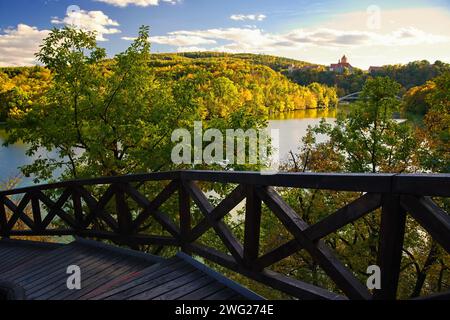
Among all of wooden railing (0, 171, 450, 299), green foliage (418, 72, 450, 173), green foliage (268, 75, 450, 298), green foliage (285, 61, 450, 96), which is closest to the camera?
wooden railing (0, 171, 450, 299)

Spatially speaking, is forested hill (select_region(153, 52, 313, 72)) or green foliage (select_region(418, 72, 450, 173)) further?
forested hill (select_region(153, 52, 313, 72))

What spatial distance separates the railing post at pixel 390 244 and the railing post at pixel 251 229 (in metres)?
1.17

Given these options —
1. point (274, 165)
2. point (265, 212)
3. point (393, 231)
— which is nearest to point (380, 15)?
point (393, 231)

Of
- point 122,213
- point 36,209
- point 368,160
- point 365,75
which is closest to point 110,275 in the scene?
point 122,213

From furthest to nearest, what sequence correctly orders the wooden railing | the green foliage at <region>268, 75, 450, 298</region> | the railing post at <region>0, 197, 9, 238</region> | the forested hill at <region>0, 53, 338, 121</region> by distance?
the green foliage at <region>268, 75, 450, 298</region> < the forested hill at <region>0, 53, 338, 121</region> < the railing post at <region>0, 197, 9, 238</region> < the wooden railing

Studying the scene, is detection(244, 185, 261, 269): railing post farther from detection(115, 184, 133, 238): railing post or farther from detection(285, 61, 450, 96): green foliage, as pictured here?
detection(285, 61, 450, 96): green foliage

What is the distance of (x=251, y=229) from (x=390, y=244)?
1.35 metres

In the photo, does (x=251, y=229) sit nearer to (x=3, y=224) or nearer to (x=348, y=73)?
(x=3, y=224)

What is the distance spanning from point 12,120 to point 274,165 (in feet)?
53.8

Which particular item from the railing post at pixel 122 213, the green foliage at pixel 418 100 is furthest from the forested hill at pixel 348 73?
the railing post at pixel 122 213

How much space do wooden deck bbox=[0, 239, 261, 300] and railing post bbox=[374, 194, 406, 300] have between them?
1.17m

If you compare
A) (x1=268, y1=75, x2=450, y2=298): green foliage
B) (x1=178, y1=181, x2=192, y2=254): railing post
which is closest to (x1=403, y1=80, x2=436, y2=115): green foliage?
(x1=268, y1=75, x2=450, y2=298): green foliage

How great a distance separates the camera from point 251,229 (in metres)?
3.47

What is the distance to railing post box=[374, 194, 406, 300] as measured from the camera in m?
2.31
